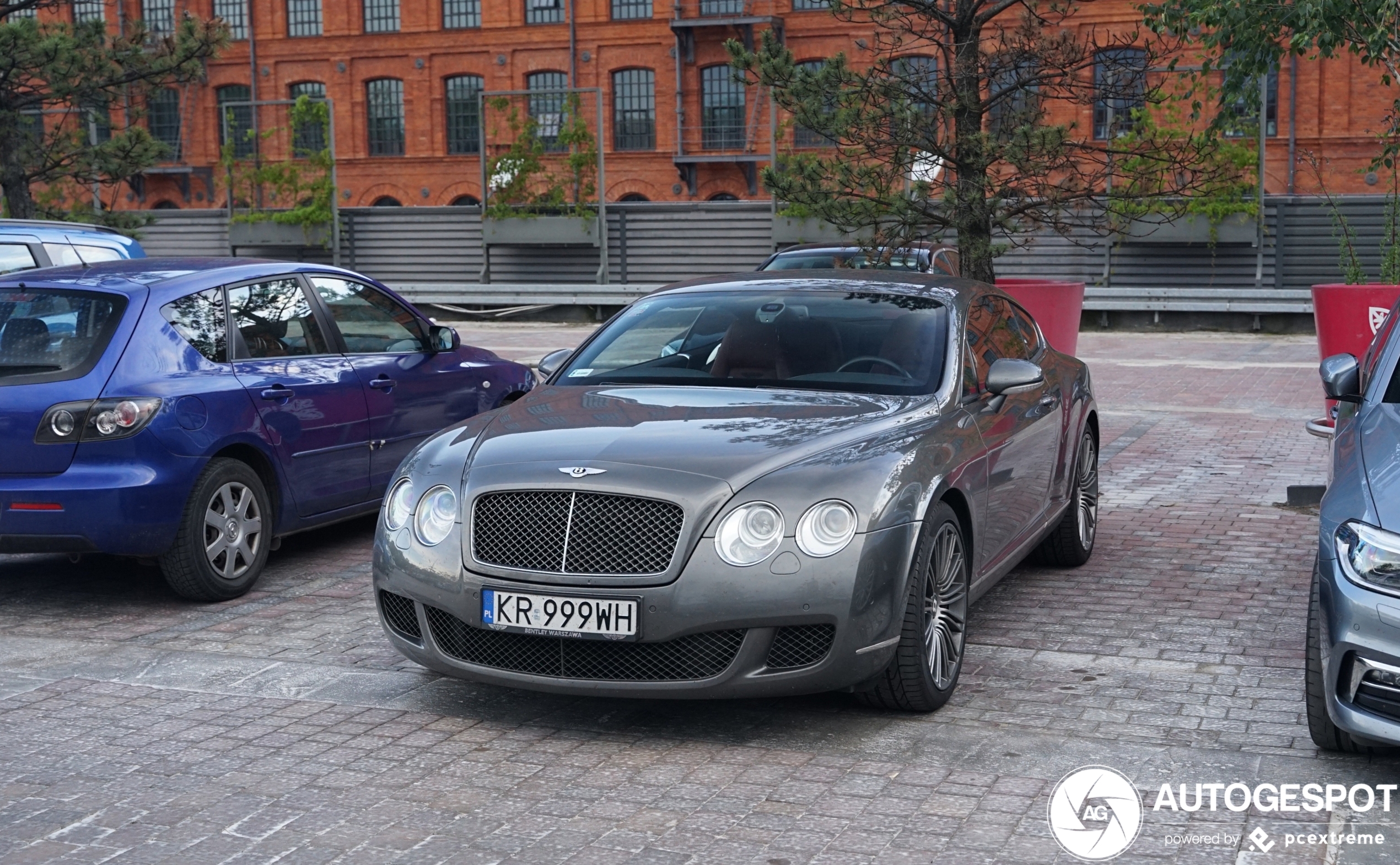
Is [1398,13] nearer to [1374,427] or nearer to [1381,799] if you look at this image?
[1374,427]

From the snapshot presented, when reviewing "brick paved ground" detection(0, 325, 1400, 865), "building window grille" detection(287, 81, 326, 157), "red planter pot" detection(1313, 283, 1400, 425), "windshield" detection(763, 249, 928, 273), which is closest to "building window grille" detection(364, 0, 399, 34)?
"building window grille" detection(287, 81, 326, 157)

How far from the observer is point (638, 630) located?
4777 mm

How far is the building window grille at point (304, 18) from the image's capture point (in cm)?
4869

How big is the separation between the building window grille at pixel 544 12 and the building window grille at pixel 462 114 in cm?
250

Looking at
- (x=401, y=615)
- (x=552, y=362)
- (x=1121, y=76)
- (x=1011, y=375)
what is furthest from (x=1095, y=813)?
(x=1121, y=76)

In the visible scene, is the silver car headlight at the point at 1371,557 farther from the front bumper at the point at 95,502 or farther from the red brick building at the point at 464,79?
the red brick building at the point at 464,79

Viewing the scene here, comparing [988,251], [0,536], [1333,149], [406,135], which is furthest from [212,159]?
[0,536]

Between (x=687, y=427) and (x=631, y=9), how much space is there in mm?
42649

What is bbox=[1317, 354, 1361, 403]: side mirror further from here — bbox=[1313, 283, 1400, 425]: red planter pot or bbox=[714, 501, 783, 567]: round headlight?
bbox=[1313, 283, 1400, 425]: red planter pot

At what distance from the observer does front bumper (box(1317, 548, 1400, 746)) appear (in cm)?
421

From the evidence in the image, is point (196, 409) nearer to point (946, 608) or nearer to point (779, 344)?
point (779, 344)

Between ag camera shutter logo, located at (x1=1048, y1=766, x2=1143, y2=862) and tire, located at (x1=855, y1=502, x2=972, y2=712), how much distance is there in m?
0.67

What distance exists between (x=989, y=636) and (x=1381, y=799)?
214cm

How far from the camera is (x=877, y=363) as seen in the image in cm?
610
